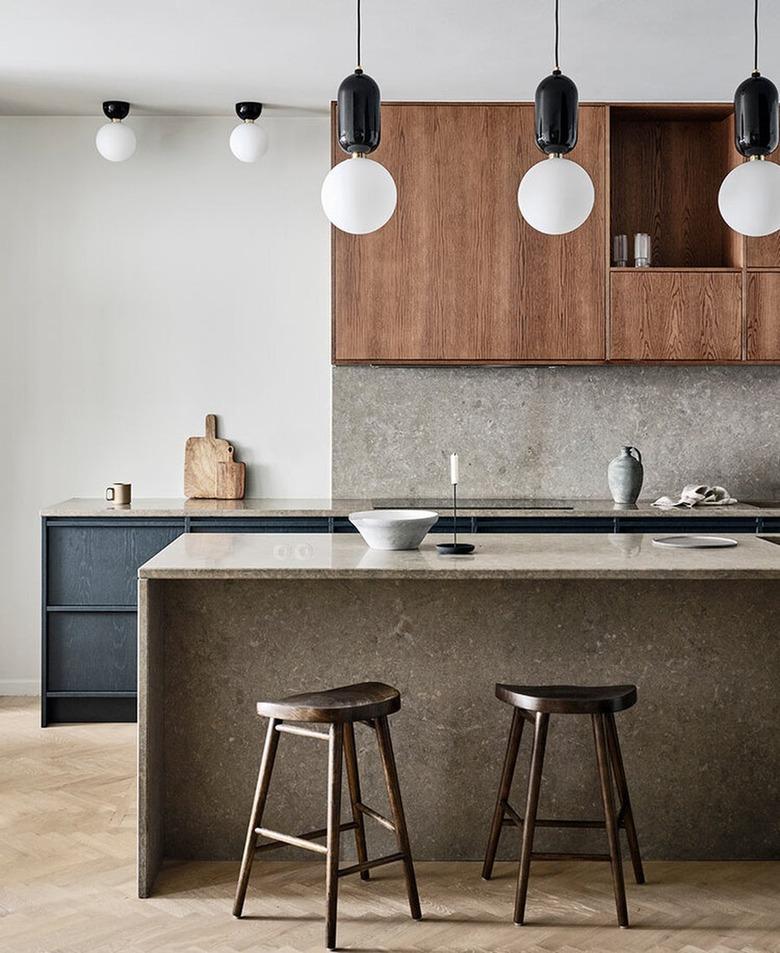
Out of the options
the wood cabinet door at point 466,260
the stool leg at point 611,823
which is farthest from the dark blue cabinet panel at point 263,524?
the stool leg at point 611,823

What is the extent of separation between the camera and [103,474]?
5.41m

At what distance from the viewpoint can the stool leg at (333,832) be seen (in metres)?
2.66

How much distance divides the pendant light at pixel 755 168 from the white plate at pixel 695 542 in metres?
0.90

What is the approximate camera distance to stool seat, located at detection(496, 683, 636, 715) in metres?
2.78

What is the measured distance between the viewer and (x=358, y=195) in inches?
110

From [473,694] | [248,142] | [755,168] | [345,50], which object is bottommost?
[473,694]

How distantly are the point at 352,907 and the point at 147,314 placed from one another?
333cm

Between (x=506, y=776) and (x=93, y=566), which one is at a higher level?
(x=93, y=566)

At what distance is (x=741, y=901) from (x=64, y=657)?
3013 mm

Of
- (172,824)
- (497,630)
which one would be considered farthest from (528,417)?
(172,824)

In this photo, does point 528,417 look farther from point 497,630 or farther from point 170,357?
point 497,630

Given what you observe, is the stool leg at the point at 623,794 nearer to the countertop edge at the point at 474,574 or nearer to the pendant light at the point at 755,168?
the countertop edge at the point at 474,574

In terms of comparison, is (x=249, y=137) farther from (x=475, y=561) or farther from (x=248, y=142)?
(x=475, y=561)

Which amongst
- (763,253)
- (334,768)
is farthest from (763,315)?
(334,768)
